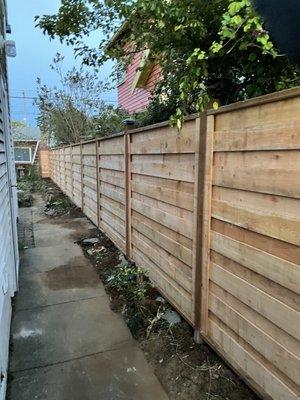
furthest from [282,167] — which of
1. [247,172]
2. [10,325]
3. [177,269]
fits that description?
[10,325]

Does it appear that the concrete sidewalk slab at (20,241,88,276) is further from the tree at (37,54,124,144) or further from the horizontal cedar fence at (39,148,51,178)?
the horizontal cedar fence at (39,148,51,178)

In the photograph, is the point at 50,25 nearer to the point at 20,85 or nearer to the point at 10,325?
the point at 10,325

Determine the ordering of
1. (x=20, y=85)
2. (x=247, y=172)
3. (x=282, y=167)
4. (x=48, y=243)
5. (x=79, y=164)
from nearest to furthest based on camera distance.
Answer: (x=282, y=167)
(x=247, y=172)
(x=48, y=243)
(x=79, y=164)
(x=20, y=85)

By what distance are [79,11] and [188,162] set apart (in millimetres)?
2109

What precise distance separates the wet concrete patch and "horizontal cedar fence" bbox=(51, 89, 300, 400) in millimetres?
960

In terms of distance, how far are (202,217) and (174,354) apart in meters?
1.08

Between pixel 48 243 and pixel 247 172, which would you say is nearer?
pixel 247 172

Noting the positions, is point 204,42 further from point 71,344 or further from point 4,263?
point 71,344

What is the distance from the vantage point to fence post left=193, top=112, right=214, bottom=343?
2298 mm

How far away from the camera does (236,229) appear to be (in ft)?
6.70

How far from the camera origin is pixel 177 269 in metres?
2.90

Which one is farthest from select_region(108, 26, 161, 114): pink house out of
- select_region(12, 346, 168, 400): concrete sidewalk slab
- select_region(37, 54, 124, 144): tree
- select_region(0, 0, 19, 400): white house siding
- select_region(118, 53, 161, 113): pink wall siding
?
select_region(12, 346, 168, 400): concrete sidewalk slab

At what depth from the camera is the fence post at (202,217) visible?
2.30m

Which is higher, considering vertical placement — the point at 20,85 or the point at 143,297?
the point at 20,85
